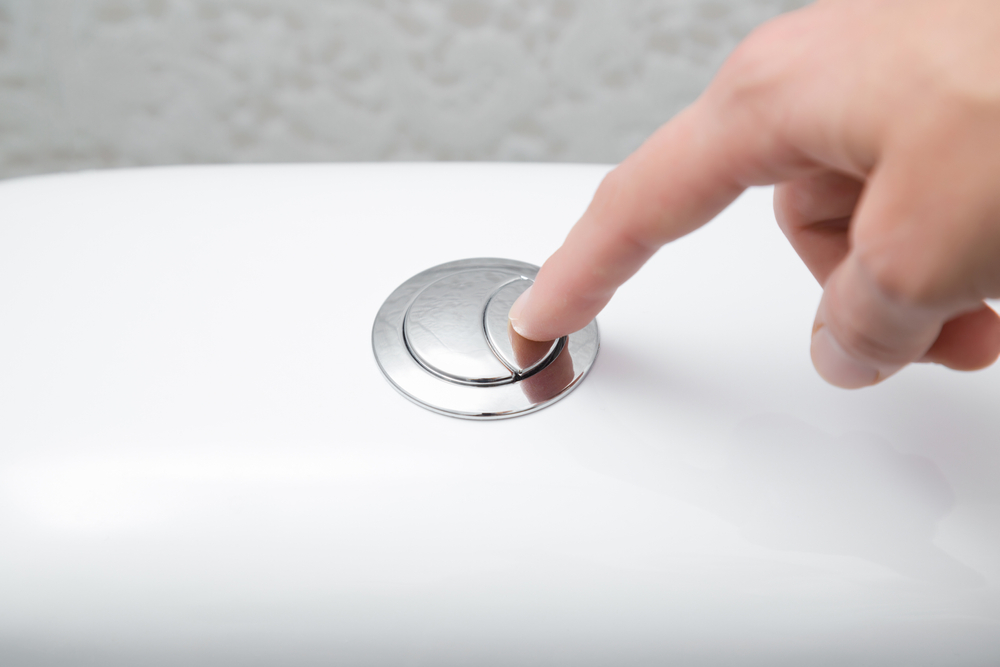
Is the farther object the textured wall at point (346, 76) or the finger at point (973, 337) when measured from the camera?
the textured wall at point (346, 76)

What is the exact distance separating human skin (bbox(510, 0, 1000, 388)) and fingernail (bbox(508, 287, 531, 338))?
28 millimetres

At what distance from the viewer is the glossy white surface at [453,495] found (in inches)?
7.1

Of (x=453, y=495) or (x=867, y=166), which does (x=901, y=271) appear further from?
(x=453, y=495)

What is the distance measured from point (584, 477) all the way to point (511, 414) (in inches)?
1.2

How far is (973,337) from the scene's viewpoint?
18 cm

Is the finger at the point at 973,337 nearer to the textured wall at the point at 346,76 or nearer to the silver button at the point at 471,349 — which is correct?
the silver button at the point at 471,349

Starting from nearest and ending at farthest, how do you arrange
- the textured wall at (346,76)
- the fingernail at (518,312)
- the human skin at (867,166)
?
the human skin at (867,166) < the fingernail at (518,312) < the textured wall at (346,76)

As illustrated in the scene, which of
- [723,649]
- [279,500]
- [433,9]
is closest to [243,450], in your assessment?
[279,500]

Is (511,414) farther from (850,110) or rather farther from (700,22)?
(700,22)

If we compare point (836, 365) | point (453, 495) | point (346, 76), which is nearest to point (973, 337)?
point (836, 365)

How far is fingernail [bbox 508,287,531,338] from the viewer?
0.71 feet

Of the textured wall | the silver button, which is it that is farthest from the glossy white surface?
the textured wall

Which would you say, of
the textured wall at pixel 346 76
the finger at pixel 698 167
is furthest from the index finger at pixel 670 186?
the textured wall at pixel 346 76

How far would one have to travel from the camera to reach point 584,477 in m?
0.19
